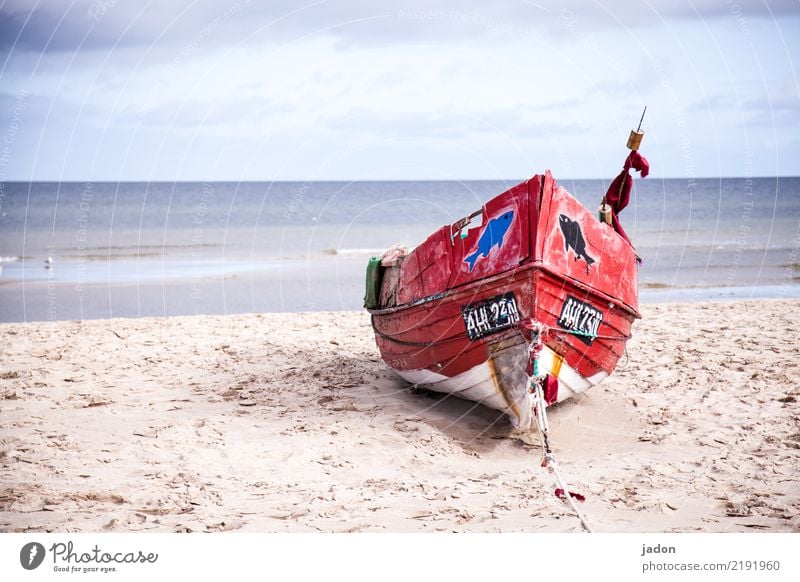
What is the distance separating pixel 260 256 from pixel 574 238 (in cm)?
1477

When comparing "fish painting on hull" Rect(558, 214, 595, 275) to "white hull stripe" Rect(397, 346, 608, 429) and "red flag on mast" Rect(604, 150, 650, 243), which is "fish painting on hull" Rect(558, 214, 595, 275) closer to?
"white hull stripe" Rect(397, 346, 608, 429)

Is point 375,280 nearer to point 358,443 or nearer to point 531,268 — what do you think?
point 358,443

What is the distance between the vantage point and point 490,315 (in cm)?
585

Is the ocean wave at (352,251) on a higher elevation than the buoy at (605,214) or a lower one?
higher

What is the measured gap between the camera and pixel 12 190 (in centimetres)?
5619

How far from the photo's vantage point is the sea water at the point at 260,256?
13.2 m

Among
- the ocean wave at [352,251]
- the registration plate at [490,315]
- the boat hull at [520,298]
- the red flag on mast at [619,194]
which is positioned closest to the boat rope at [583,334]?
the boat hull at [520,298]

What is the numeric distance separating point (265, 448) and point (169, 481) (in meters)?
0.84

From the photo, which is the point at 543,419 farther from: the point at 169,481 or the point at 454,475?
the point at 169,481

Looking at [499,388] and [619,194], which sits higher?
[619,194]

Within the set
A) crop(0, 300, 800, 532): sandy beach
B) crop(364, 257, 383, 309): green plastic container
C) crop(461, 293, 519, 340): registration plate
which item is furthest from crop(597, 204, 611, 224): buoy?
crop(364, 257, 383, 309): green plastic container

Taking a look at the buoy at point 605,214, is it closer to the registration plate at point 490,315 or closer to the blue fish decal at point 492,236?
the blue fish decal at point 492,236

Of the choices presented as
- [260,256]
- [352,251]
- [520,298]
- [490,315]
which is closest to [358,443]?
[490,315]

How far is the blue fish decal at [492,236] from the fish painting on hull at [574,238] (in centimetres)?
39
